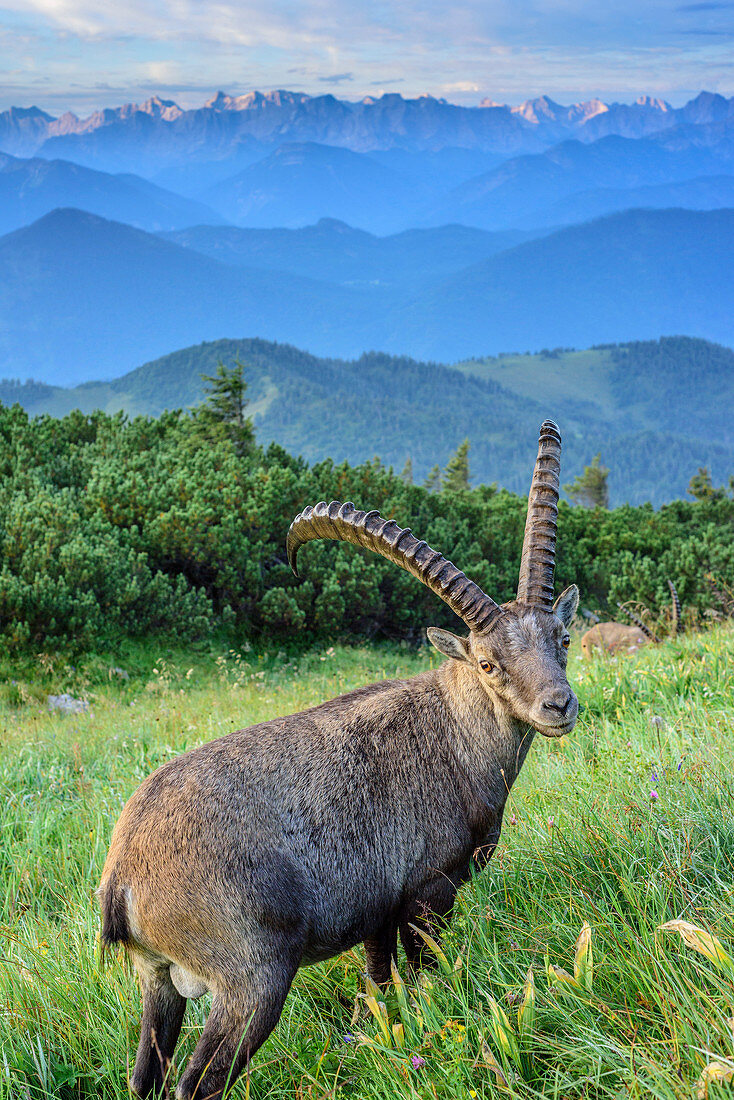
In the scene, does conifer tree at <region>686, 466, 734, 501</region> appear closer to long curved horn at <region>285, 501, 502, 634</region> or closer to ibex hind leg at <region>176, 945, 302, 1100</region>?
long curved horn at <region>285, 501, 502, 634</region>

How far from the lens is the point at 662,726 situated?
6457mm

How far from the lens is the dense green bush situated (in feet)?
55.5

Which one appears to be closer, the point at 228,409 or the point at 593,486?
the point at 228,409

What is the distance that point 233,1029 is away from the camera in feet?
10.7

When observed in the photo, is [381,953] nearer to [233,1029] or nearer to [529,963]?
[529,963]

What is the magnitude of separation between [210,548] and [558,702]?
17139 mm

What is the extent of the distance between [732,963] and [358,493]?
74.7 ft

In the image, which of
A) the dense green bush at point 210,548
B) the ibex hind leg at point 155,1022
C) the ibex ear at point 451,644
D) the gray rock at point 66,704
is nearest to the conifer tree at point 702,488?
the dense green bush at point 210,548

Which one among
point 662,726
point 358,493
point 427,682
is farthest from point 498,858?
point 358,493

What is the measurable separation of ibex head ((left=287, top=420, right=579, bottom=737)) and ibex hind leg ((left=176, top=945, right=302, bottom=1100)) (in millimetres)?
1728

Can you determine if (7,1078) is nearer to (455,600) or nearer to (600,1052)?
(600,1052)

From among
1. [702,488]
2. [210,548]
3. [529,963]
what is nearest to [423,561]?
[529,963]

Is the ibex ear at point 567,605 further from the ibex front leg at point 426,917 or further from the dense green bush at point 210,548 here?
the dense green bush at point 210,548

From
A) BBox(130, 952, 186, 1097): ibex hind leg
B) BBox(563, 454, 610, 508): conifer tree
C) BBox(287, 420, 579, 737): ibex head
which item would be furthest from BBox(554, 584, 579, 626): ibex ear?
BBox(563, 454, 610, 508): conifer tree
